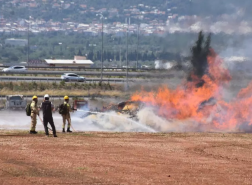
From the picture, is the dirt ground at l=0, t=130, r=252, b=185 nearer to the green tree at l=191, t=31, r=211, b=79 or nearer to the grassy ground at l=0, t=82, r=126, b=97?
the green tree at l=191, t=31, r=211, b=79

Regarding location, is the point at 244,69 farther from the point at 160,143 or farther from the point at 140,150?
the point at 140,150

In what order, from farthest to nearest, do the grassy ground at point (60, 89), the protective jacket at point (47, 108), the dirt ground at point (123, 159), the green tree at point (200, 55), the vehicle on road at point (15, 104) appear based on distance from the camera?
the grassy ground at point (60, 89) → the vehicle on road at point (15, 104) → the green tree at point (200, 55) → the protective jacket at point (47, 108) → the dirt ground at point (123, 159)

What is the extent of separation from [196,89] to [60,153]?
63.0 ft

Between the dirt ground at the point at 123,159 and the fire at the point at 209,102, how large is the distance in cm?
787

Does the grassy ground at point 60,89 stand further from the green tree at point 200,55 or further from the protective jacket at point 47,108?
the protective jacket at point 47,108

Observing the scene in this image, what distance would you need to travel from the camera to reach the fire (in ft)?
129

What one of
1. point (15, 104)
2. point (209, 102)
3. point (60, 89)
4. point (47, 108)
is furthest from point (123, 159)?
point (60, 89)

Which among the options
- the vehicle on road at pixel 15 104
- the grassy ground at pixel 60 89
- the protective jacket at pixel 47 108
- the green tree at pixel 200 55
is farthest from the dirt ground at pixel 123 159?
the grassy ground at pixel 60 89

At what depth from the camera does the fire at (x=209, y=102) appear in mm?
39406

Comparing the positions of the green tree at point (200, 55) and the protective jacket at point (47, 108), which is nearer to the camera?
the protective jacket at point (47, 108)

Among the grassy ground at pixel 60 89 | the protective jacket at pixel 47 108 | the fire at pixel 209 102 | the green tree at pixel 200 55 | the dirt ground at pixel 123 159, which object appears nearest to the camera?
the dirt ground at pixel 123 159

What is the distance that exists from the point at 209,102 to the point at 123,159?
19.0 metres

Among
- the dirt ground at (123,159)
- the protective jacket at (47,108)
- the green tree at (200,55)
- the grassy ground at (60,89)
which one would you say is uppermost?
the green tree at (200,55)

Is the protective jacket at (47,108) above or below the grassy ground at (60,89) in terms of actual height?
above
